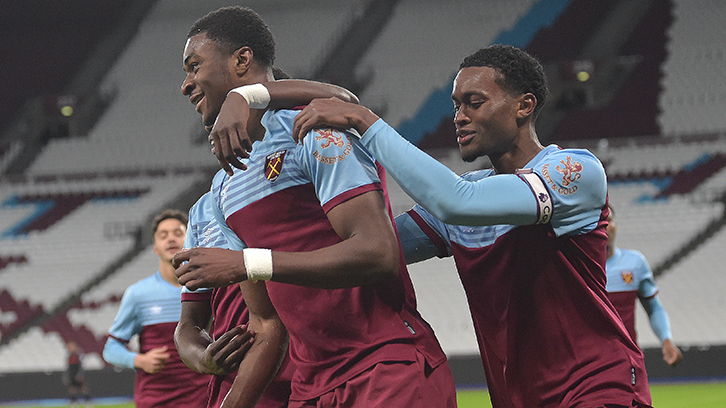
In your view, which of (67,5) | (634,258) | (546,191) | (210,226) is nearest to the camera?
(546,191)

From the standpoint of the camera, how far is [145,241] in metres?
18.9

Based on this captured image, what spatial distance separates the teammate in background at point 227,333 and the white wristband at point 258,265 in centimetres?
50

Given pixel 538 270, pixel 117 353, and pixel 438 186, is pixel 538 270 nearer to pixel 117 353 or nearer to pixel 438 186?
pixel 438 186

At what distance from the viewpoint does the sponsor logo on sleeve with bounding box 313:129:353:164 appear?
2.54 m

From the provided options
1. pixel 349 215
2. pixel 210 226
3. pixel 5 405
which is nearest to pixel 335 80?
pixel 5 405

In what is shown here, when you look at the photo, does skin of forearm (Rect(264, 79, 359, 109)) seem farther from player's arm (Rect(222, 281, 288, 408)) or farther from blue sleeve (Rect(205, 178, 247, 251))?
player's arm (Rect(222, 281, 288, 408))

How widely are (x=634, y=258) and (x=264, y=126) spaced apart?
5567 millimetres

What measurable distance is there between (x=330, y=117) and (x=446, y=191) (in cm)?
44

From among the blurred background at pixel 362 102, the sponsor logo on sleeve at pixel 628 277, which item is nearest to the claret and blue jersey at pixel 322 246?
the sponsor logo on sleeve at pixel 628 277

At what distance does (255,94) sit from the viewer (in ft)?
9.20

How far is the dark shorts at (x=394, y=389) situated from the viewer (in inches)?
99.8

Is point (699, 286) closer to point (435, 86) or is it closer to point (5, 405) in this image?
point (435, 86)

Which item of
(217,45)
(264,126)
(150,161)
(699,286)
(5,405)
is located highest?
(217,45)

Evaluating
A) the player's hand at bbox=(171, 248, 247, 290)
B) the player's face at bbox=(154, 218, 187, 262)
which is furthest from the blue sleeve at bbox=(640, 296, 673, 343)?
the player's hand at bbox=(171, 248, 247, 290)
